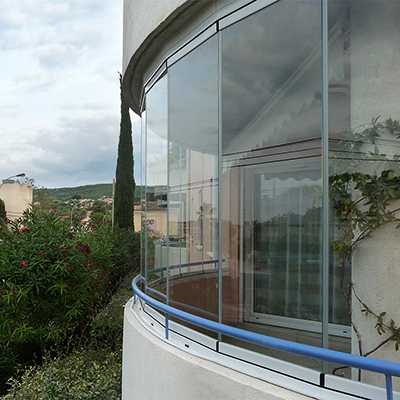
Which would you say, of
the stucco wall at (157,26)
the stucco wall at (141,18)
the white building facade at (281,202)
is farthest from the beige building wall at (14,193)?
the white building facade at (281,202)

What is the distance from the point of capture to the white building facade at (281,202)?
328 centimetres

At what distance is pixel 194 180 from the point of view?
15.8 ft

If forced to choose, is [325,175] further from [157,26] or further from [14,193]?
[14,193]

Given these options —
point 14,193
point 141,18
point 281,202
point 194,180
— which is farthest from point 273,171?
point 14,193

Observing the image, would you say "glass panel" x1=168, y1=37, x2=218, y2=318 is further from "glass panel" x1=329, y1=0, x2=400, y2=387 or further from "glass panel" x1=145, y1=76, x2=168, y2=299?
"glass panel" x1=329, y1=0, x2=400, y2=387

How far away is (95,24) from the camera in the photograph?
1405cm

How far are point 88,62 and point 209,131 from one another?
14587mm

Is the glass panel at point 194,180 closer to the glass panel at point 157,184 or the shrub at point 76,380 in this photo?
the glass panel at point 157,184

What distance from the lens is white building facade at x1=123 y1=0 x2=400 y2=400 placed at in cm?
328

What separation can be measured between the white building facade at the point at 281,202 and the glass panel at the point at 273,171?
0.01 metres

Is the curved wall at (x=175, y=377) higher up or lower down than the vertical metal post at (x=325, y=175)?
lower down

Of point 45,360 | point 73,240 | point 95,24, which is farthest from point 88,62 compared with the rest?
point 45,360

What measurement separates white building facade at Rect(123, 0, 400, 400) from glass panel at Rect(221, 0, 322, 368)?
0.01 meters

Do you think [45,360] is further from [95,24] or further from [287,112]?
[95,24]
